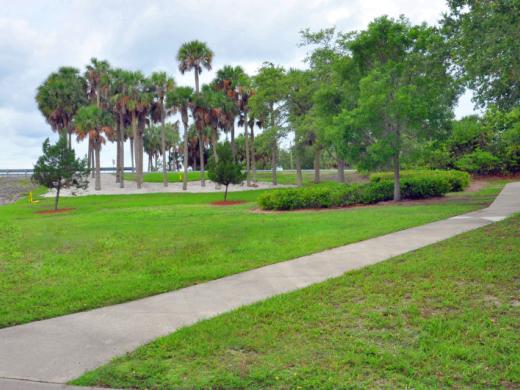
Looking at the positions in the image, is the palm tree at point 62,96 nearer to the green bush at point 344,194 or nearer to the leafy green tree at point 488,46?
the green bush at point 344,194

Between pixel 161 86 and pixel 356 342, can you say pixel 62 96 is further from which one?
pixel 356 342

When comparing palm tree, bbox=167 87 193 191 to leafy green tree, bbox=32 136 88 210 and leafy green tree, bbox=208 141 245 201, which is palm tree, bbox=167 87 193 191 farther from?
leafy green tree, bbox=32 136 88 210

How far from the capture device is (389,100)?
19.6 m

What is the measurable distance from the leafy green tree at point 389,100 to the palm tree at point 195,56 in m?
27.0

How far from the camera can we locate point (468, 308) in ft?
18.4

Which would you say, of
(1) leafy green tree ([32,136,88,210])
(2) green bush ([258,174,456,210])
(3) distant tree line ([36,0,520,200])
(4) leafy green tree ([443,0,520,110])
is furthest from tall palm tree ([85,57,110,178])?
(4) leafy green tree ([443,0,520,110])

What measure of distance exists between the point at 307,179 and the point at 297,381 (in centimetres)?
4838

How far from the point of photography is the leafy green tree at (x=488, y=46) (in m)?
9.17

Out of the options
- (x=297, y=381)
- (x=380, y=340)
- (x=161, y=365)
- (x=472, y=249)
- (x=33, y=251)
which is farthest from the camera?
(x=33, y=251)

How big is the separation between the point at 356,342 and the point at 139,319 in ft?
8.86

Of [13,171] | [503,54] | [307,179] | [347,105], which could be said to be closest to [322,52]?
[347,105]

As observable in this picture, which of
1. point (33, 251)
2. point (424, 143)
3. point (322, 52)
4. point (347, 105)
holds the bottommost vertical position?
point (33, 251)

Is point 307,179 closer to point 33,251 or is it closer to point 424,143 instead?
point 424,143

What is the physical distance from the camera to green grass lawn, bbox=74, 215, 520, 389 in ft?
13.2
